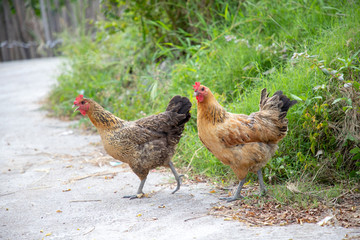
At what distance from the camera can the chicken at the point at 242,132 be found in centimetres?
400

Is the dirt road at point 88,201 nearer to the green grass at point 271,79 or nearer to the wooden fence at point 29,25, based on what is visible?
the green grass at point 271,79

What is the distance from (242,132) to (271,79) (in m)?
1.76

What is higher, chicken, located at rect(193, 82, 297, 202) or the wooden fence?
the wooden fence

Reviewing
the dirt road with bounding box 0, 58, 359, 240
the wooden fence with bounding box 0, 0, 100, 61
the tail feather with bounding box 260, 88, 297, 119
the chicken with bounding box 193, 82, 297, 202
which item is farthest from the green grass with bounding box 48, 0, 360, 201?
the wooden fence with bounding box 0, 0, 100, 61

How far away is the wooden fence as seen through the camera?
625 inches

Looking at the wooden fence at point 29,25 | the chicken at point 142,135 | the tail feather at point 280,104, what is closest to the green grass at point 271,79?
the tail feather at point 280,104

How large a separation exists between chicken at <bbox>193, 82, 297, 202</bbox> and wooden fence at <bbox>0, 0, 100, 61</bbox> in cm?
1316

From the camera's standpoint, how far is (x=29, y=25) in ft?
55.4

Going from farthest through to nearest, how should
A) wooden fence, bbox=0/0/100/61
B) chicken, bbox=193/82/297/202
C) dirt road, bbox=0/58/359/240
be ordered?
wooden fence, bbox=0/0/100/61 → chicken, bbox=193/82/297/202 → dirt road, bbox=0/58/359/240

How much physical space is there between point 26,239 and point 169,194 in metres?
1.73

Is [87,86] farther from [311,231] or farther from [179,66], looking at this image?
[311,231]

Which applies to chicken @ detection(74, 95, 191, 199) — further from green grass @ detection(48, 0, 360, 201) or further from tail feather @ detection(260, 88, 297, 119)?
tail feather @ detection(260, 88, 297, 119)

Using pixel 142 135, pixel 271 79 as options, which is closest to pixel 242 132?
pixel 142 135

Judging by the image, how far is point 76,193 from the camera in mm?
4699
